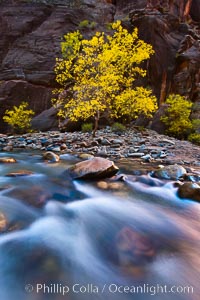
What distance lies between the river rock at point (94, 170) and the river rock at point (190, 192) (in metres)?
1.55

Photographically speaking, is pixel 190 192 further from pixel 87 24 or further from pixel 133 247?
pixel 87 24

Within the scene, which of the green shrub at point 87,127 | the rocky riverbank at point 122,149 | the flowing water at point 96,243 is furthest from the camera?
Answer: the green shrub at point 87,127

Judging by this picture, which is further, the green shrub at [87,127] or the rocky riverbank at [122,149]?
the green shrub at [87,127]

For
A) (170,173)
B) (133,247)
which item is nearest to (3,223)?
(133,247)

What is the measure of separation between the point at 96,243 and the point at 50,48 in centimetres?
2046

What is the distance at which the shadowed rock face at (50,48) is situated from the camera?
18.6 metres

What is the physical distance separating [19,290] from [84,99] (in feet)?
37.0

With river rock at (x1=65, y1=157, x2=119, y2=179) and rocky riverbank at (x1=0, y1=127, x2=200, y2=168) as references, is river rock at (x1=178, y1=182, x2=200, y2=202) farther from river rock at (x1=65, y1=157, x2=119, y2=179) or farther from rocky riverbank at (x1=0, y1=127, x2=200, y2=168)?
rocky riverbank at (x1=0, y1=127, x2=200, y2=168)

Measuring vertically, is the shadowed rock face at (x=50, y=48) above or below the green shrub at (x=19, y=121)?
above

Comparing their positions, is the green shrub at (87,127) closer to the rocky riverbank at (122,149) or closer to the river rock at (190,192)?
the rocky riverbank at (122,149)

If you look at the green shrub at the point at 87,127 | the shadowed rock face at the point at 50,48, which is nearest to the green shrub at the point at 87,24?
the shadowed rock face at the point at 50,48

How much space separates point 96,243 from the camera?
278cm

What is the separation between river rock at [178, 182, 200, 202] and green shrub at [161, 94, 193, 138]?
Result: 1087 cm

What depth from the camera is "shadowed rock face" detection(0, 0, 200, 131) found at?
61.0 feet
